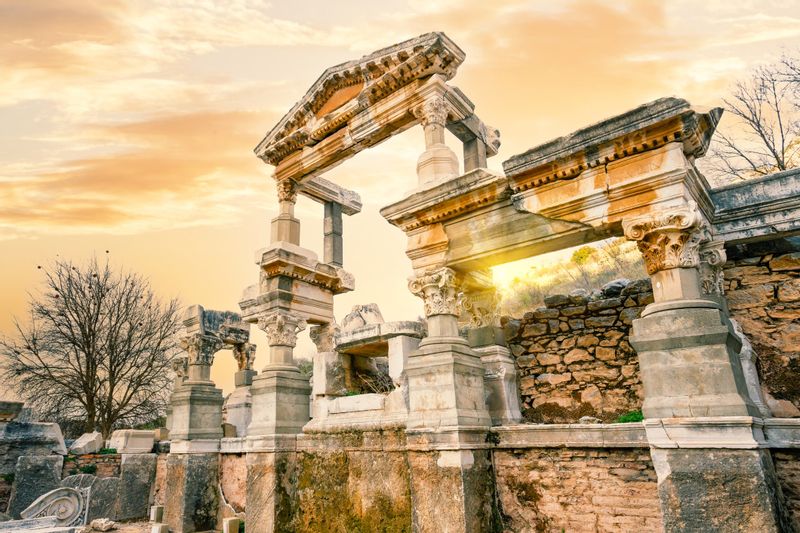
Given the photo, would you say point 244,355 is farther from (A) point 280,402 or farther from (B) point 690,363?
(B) point 690,363

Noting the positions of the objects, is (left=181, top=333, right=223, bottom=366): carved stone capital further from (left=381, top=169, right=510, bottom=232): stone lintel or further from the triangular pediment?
(left=381, top=169, right=510, bottom=232): stone lintel

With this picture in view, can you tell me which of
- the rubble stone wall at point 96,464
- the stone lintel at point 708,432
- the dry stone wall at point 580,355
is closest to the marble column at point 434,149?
the dry stone wall at point 580,355

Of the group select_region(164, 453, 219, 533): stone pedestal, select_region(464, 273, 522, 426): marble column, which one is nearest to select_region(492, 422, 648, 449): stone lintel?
select_region(464, 273, 522, 426): marble column

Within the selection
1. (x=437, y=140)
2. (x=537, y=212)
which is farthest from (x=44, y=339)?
(x=537, y=212)

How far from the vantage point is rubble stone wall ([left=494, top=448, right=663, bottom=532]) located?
5184 mm

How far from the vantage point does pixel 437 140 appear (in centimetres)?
830

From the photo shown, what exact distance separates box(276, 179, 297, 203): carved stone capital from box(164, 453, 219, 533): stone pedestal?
6025 millimetres

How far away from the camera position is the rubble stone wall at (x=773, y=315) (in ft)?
19.7

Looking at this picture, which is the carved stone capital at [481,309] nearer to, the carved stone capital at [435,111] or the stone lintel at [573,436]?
the stone lintel at [573,436]

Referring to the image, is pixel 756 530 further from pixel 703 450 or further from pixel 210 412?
pixel 210 412

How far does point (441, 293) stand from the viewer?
22.7 feet

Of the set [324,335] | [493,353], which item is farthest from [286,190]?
[493,353]

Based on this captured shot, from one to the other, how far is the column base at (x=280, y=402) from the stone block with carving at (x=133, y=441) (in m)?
4.67

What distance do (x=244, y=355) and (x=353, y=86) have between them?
24.8 feet
